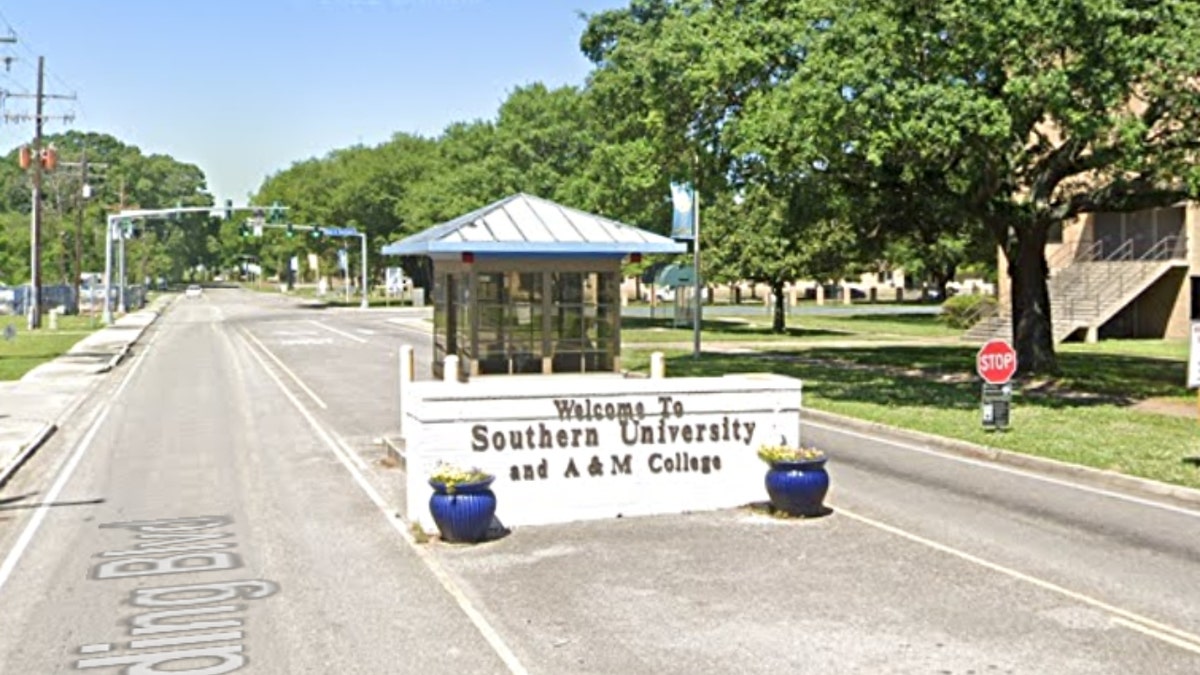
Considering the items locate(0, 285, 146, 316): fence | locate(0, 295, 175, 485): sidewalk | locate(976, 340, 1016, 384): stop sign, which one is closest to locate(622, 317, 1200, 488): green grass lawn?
locate(976, 340, 1016, 384): stop sign

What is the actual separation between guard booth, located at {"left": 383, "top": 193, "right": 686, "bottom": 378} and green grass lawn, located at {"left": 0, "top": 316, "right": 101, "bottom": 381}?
62.6 feet

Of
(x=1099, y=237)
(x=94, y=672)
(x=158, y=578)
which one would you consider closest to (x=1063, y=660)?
(x=94, y=672)

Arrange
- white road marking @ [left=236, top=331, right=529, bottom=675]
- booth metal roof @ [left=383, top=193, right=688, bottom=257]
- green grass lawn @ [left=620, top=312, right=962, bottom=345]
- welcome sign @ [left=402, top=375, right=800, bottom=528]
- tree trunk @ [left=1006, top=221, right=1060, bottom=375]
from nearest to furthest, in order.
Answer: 1. white road marking @ [left=236, top=331, right=529, bottom=675]
2. welcome sign @ [left=402, top=375, right=800, bottom=528]
3. booth metal roof @ [left=383, top=193, right=688, bottom=257]
4. tree trunk @ [left=1006, top=221, right=1060, bottom=375]
5. green grass lawn @ [left=620, top=312, right=962, bottom=345]

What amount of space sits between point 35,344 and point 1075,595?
46.8 metres

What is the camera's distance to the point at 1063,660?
8711mm

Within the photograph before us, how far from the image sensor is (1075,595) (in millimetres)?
10445

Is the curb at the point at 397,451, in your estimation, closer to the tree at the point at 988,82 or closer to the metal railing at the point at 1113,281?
the tree at the point at 988,82

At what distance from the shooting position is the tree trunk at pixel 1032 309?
29516 millimetres

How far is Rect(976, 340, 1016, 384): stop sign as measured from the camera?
65.4ft

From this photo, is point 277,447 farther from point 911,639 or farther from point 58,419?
point 911,639

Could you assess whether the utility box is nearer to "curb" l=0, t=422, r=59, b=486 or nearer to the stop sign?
the stop sign

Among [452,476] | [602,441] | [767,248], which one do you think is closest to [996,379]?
[602,441]

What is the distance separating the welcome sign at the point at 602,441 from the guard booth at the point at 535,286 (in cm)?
583

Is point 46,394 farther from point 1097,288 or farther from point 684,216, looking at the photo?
point 1097,288
